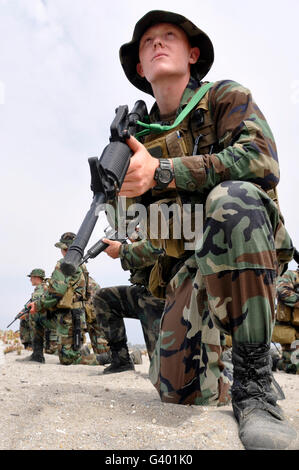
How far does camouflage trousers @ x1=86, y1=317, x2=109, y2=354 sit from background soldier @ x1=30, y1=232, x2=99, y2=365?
3.77ft

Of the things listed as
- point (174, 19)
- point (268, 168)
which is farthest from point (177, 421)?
point (174, 19)

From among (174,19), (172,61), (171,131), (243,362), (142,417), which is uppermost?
(174,19)

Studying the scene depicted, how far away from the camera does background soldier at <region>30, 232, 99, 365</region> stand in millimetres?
7031

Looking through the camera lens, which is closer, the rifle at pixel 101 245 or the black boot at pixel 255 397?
the black boot at pixel 255 397

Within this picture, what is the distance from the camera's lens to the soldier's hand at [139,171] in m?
1.85

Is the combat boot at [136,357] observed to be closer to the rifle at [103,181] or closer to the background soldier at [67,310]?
the background soldier at [67,310]

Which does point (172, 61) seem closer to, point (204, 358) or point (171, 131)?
point (171, 131)

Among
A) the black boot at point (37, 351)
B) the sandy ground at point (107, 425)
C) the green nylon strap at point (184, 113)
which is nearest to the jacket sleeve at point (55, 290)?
the black boot at point (37, 351)

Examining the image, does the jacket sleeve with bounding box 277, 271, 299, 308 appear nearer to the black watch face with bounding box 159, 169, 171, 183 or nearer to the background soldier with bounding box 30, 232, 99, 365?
the background soldier with bounding box 30, 232, 99, 365

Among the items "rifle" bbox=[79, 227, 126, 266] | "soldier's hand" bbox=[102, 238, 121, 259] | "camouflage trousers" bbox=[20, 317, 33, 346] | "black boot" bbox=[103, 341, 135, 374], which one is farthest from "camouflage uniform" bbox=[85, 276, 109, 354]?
"black boot" bbox=[103, 341, 135, 374]

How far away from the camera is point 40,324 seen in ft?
24.8

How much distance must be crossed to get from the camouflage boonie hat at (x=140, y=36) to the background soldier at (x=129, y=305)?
59.7 inches

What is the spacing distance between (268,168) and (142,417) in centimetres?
128
